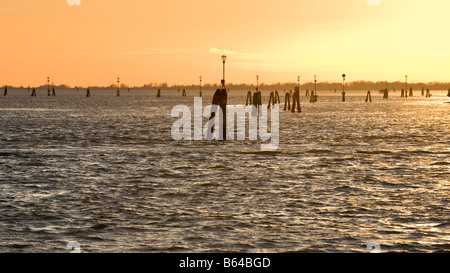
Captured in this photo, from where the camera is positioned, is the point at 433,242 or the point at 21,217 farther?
the point at 21,217

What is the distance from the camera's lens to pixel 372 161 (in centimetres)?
2316

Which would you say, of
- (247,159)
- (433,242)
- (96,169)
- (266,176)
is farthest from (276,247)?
(247,159)

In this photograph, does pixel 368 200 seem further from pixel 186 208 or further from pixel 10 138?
pixel 10 138

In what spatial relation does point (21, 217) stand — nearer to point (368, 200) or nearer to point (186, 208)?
point (186, 208)

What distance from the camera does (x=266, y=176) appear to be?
18922mm

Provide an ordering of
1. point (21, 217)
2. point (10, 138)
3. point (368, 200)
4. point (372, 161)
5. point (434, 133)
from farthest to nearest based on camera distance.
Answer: point (434, 133) → point (10, 138) → point (372, 161) → point (368, 200) → point (21, 217)

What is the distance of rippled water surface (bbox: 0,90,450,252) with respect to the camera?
36.0ft

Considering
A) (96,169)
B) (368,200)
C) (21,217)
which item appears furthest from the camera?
(96,169)

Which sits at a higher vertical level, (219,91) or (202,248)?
(219,91)

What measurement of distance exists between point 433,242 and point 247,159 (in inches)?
518

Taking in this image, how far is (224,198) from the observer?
15.0 m

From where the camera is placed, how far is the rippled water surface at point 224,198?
11.0 m
